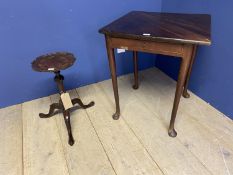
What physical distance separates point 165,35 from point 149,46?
0.34 feet

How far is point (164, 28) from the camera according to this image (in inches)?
44.7

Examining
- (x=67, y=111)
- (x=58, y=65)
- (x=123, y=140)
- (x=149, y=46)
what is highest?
(x=149, y=46)

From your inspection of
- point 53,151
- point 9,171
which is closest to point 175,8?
point 53,151

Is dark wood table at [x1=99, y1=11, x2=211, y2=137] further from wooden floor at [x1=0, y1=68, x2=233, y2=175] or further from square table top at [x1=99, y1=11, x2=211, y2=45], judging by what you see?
wooden floor at [x1=0, y1=68, x2=233, y2=175]

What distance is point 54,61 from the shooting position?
1325mm

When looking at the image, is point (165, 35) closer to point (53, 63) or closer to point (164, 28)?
point (164, 28)

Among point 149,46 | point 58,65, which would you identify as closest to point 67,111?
point 58,65

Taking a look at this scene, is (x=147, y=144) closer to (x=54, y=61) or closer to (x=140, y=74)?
(x=54, y=61)

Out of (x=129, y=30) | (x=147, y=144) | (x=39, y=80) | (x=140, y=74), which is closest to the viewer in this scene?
(x=129, y=30)

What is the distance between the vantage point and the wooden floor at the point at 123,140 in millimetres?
1174

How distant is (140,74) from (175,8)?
0.69 metres

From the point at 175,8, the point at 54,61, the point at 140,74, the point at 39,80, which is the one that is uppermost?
the point at 175,8

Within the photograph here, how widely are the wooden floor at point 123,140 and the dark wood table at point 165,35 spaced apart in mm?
165

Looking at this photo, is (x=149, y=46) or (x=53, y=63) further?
(x=53, y=63)
